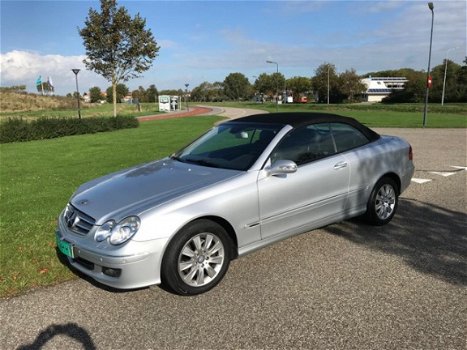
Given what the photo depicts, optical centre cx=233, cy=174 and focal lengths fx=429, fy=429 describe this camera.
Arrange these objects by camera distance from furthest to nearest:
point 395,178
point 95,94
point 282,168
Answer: point 95,94 → point 395,178 → point 282,168

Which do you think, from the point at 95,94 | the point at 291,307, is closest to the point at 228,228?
the point at 291,307

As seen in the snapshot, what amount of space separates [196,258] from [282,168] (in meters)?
1.15

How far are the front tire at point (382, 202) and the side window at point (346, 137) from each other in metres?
0.56

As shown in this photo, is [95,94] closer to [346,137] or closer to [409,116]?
[409,116]

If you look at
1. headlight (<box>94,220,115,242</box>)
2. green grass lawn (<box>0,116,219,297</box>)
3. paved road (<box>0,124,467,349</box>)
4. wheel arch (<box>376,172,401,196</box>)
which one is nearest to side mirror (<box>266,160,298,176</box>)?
paved road (<box>0,124,467,349</box>)

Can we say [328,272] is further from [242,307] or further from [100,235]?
[100,235]

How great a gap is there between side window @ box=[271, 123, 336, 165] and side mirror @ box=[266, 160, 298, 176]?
183mm

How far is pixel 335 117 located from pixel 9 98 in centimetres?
8044

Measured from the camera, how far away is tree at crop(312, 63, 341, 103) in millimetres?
98875

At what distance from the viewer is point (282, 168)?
13.2 feet

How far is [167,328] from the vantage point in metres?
3.16

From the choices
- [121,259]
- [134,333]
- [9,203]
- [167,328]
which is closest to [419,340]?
[167,328]

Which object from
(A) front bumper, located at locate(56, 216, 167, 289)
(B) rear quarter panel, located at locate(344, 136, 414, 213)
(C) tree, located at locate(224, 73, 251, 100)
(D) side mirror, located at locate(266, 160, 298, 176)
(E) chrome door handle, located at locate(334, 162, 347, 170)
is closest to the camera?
(A) front bumper, located at locate(56, 216, 167, 289)

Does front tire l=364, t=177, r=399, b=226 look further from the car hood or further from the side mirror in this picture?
the car hood
